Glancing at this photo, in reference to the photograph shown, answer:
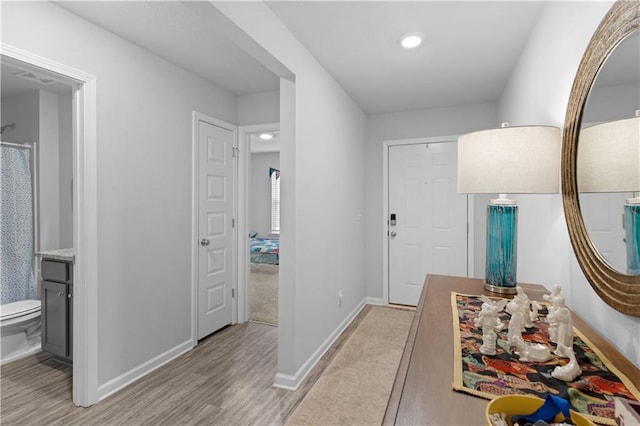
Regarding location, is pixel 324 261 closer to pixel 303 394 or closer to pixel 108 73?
pixel 303 394

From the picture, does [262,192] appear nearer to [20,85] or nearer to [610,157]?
[20,85]

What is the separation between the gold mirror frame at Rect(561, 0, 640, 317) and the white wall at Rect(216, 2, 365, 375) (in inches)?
58.8

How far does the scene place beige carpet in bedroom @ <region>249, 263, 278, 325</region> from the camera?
3798mm

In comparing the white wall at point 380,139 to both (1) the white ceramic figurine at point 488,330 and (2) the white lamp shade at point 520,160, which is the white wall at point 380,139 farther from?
(1) the white ceramic figurine at point 488,330

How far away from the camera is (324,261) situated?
112 inches

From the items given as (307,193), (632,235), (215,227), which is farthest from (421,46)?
(215,227)

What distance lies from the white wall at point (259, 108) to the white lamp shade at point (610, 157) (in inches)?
106

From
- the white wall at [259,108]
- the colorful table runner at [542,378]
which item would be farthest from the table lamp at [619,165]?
the white wall at [259,108]

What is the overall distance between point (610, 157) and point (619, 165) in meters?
0.07

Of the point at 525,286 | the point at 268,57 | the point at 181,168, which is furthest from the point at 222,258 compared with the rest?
the point at 525,286

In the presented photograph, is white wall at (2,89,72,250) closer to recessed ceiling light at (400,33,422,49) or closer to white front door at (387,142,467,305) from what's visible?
recessed ceiling light at (400,33,422,49)

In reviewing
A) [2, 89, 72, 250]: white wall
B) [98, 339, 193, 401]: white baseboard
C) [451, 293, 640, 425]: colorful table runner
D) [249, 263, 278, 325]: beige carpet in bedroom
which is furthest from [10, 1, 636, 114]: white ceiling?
[249, 263, 278, 325]: beige carpet in bedroom

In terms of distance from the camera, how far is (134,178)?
94.2 inches

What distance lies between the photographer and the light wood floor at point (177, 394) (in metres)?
1.97
